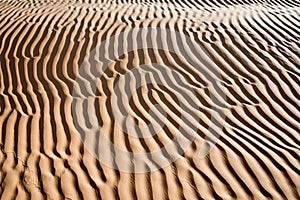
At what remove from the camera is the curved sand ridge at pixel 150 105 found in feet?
10.5

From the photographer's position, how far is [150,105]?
4184 millimetres

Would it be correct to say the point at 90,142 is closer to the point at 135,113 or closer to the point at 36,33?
the point at 135,113

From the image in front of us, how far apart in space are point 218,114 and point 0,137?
2.79m

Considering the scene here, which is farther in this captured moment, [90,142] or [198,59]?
[198,59]

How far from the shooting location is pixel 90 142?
3656 mm

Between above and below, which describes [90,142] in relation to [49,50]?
below

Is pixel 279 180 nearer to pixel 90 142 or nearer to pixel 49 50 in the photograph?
pixel 90 142

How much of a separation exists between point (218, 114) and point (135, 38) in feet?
7.99

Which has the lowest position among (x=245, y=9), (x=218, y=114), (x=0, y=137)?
(x=0, y=137)

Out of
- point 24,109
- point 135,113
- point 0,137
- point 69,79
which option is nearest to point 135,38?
point 69,79

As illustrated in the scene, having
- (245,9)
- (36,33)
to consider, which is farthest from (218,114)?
(245,9)

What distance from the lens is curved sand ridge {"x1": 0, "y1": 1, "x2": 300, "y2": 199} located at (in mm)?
3188

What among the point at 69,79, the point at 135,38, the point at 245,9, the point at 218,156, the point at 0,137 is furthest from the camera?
the point at 245,9

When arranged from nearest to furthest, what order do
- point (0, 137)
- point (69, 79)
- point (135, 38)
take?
point (0, 137), point (69, 79), point (135, 38)
